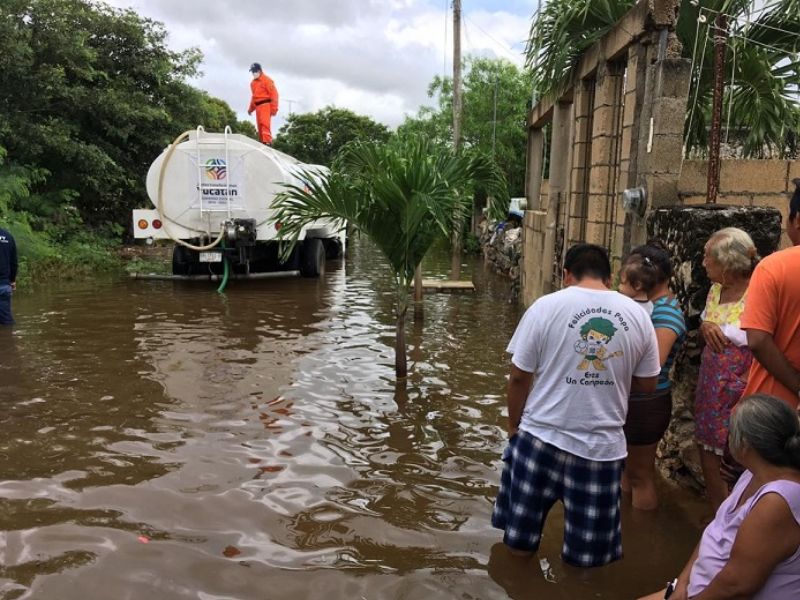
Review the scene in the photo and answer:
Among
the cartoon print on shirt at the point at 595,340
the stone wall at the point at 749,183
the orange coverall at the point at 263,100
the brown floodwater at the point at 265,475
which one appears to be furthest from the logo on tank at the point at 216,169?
the cartoon print on shirt at the point at 595,340

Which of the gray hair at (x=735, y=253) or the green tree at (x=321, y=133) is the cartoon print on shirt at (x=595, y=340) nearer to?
the gray hair at (x=735, y=253)

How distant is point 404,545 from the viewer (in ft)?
11.2

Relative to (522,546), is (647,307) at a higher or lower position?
higher

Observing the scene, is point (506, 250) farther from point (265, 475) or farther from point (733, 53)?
point (265, 475)

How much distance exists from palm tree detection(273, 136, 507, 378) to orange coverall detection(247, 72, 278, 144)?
22.5 ft

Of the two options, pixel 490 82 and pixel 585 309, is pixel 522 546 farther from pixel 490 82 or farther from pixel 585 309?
pixel 490 82

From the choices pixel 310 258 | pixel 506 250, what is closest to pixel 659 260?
pixel 310 258

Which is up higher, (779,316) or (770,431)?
(779,316)

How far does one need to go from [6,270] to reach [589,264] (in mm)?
7193

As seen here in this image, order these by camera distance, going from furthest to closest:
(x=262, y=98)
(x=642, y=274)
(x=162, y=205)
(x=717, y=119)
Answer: (x=262, y=98)
(x=162, y=205)
(x=717, y=119)
(x=642, y=274)

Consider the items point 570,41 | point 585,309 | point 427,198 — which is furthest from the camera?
point 570,41

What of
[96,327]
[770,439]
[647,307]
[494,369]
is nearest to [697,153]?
[494,369]

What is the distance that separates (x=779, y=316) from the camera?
257cm

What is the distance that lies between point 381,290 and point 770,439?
10.4 metres
